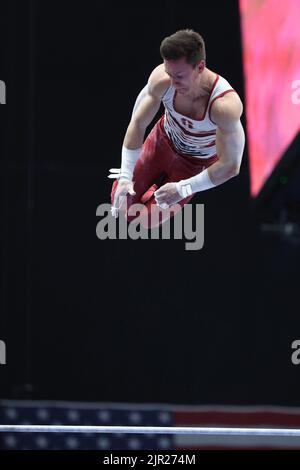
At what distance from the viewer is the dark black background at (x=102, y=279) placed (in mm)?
8016

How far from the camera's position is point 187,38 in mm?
3875

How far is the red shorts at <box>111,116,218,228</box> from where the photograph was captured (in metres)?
4.66

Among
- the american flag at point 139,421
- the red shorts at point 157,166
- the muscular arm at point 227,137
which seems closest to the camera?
the muscular arm at point 227,137

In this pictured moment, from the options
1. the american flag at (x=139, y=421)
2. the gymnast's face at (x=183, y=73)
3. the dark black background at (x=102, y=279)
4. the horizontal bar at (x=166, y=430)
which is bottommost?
the american flag at (x=139, y=421)

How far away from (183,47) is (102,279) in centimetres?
445

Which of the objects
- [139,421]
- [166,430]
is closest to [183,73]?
[166,430]

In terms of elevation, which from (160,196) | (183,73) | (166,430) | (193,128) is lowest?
(166,430)

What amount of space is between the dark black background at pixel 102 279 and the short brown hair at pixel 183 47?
13.2ft

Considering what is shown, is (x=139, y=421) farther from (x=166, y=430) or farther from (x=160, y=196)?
(x=160, y=196)

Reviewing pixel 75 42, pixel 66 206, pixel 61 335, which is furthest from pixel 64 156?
pixel 61 335

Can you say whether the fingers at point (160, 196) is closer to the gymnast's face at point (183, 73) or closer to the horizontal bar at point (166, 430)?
the gymnast's face at point (183, 73)

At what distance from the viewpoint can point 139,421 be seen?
7742 mm

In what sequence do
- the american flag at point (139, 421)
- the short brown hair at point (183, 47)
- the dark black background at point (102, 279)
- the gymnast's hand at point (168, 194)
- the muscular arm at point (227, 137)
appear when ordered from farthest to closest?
the dark black background at point (102, 279) < the american flag at point (139, 421) < the gymnast's hand at point (168, 194) < the muscular arm at point (227, 137) < the short brown hair at point (183, 47)

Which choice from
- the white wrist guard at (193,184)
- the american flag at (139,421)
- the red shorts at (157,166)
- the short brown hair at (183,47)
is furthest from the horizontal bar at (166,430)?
the american flag at (139,421)
